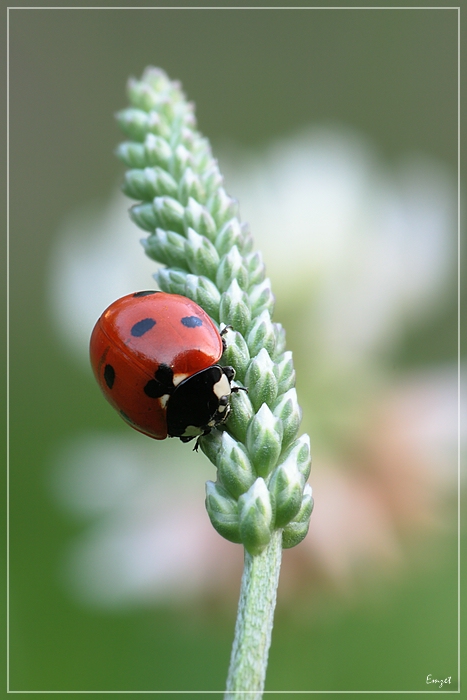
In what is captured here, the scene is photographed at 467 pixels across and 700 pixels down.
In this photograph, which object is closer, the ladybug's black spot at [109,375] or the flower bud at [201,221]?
the flower bud at [201,221]

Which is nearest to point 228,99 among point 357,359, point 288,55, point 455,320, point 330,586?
point 288,55

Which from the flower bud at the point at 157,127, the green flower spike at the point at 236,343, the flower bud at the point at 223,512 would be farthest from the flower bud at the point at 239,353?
the flower bud at the point at 157,127

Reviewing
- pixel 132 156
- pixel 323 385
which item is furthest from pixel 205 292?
pixel 323 385

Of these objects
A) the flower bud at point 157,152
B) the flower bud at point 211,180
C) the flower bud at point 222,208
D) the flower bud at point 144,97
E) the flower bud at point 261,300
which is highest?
the flower bud at point 144,97

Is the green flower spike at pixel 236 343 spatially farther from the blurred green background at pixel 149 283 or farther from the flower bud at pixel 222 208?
the blurred green background at pixel 149 283

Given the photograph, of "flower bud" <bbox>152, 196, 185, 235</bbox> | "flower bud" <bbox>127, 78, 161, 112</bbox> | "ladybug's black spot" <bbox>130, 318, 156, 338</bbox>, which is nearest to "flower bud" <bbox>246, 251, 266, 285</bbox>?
"flower bud" <bbox>152, 196, 185, 235</bbox>

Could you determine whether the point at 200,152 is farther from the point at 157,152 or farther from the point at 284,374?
the point at 284,374
